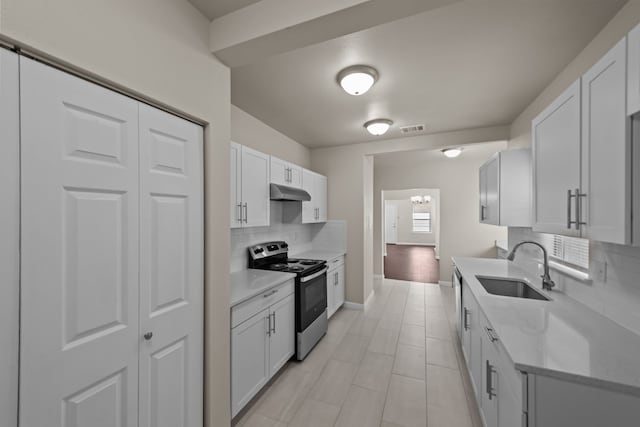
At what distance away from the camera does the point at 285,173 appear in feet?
10.1

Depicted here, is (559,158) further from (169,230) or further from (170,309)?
(170,309)

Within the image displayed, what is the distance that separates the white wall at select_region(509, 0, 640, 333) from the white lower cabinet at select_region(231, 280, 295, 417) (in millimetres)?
2273

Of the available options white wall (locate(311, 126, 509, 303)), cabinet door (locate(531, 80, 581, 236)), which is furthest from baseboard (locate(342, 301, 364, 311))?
cabinet door (locate(531, 80, 581, 236))

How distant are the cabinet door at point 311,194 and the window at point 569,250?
260 cm

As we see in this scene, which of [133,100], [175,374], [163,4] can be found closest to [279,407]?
[175,374]

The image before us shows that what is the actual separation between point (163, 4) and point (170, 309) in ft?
5.06

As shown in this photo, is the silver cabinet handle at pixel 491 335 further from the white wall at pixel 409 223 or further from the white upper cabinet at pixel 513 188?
the white wall at pixel 409 223

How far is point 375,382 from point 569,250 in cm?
194

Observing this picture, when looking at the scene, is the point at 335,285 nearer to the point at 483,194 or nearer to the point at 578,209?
the point at 483,194

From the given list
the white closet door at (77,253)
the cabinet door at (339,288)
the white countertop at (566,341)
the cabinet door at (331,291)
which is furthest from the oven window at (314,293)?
the white closet door at (77,253)

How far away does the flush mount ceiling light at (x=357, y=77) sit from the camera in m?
1.99

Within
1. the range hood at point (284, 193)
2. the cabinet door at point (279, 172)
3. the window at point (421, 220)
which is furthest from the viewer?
the window at point (421, 220)

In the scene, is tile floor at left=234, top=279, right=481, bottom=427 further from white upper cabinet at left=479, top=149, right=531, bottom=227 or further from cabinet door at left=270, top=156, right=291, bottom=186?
cabinet door at left=270, top=156, right=291, bottom=186

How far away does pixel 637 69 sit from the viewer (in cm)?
95
